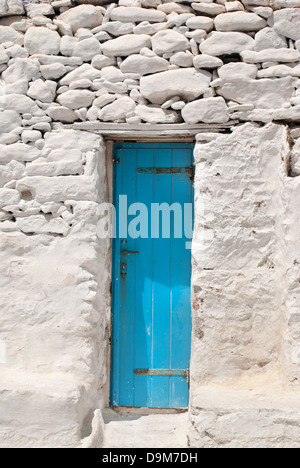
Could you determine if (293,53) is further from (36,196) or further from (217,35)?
(36,196)

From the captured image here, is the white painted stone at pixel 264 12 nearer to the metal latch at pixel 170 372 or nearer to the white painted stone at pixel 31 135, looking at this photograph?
the white painted stone at pixel 31 135

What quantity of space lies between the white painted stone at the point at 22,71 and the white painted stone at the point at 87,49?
31 centimetres

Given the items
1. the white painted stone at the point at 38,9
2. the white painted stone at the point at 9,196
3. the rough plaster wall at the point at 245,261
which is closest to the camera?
the rough plaster wall at the point at 245,261

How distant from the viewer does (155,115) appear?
12.1ft

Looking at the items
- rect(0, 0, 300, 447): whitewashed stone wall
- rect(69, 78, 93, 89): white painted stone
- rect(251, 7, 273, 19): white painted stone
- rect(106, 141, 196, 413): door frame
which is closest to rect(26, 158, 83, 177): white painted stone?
rect(0, 0, 300, 447): whitewashed stone wall

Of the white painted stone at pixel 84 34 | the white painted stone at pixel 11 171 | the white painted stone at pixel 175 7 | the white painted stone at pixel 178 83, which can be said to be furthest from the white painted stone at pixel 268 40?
the white painted stone at pixel 11 171

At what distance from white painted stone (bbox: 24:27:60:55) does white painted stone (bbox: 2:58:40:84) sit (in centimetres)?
11

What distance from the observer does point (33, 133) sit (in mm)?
3725

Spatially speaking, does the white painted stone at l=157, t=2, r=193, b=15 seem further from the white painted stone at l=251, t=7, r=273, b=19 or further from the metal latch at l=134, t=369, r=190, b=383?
the metal latch at l=134, t=369, r=190, b=383

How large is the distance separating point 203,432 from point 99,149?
1981 mm

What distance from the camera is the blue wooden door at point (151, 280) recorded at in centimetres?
384

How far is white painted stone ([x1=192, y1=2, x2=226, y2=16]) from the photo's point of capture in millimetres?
3645

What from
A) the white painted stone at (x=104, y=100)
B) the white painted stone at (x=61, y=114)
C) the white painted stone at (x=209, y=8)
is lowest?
the white painted stone at (x=61, y=114)

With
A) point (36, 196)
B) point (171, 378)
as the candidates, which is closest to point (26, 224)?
point (36, 196)
